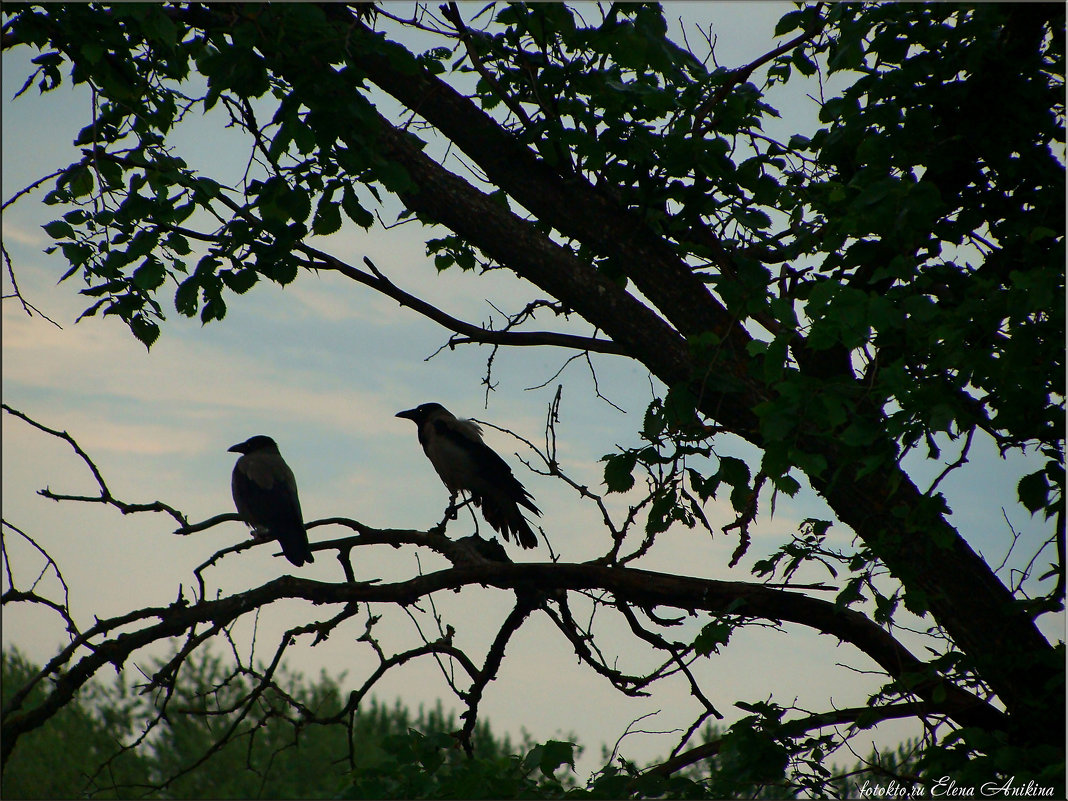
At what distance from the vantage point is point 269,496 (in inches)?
296

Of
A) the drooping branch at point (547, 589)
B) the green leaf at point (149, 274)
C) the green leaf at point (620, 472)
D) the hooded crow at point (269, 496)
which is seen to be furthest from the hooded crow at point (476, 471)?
the green leaf at point (149, 274)

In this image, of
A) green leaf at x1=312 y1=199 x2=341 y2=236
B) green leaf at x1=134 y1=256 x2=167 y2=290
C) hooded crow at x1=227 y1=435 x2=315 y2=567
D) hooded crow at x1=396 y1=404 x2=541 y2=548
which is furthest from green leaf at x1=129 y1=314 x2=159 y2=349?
hooded crow at x1=396 y1=404 x2=541 y2=548

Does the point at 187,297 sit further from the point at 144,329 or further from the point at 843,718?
the point at 843,718

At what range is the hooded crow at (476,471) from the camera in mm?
7066

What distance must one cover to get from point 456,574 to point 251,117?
91.9 inches

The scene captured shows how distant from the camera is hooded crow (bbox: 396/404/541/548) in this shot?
707 cm

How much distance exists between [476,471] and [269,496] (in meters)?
1.73

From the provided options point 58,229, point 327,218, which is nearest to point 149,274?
point 58,229

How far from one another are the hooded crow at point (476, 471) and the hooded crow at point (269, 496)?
1.24 m

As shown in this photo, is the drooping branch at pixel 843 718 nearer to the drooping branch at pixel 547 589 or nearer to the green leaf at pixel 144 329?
the drooping branch at pixel 547 589

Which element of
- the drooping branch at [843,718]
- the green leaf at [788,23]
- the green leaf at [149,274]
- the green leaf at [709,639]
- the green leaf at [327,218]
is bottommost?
the drooping branch at [843,718]

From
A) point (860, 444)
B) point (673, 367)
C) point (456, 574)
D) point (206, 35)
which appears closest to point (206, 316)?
point (206, 35)

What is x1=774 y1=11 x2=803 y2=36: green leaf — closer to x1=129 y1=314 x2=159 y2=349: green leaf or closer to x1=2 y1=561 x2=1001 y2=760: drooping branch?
x1=2 y1=561 x2=1001 y2=760: drooping branch

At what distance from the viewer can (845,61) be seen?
13.0ft
